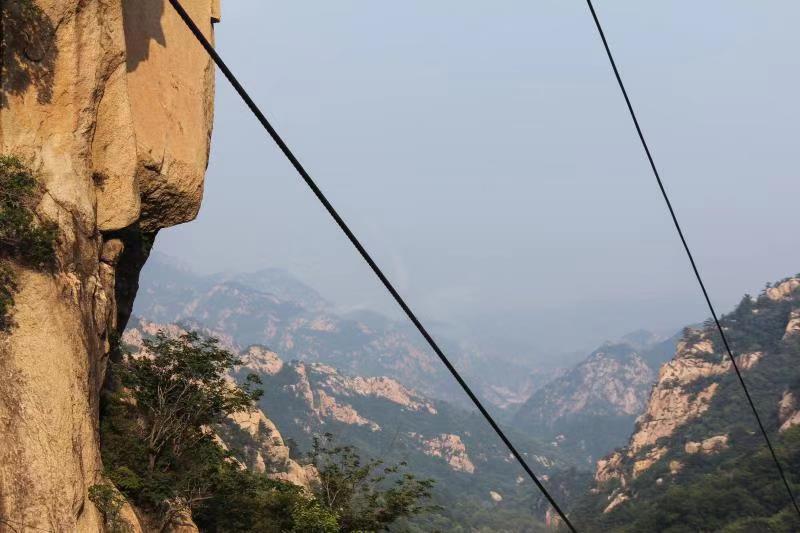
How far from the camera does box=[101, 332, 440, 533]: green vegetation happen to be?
2470 centimetres

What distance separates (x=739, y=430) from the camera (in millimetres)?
145250

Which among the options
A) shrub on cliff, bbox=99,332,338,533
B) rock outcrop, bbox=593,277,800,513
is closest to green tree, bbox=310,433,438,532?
shrub on cliff, bbox=99,332,338,533

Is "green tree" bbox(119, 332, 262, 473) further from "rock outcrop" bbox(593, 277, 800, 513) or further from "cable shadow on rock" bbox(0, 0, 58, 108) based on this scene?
"rock outcrop" bbox(593, 277, 800, 513)

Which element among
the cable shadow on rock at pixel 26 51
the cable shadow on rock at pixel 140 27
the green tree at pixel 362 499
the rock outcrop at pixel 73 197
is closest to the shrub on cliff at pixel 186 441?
the green tree at pixel 362 499

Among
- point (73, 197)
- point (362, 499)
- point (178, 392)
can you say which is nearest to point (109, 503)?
point (73, 197)

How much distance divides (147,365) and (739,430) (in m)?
152

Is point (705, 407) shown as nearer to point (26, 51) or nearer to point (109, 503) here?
point (109, 503)

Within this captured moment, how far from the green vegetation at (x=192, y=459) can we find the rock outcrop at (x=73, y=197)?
579cm

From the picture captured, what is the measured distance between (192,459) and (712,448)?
144367 mm

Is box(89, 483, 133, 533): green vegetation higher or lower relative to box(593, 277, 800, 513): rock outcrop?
lower

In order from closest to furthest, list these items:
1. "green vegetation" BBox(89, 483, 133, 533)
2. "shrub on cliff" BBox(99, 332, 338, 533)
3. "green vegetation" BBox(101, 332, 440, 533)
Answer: "green vegetation" BBox(89, 483, 133, 533) < "green vegetation" BBox(101, 332, 440, 533) < "shrub on cliff" BBox(99, 332, 338, 533)

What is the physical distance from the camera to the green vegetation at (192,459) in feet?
81.0

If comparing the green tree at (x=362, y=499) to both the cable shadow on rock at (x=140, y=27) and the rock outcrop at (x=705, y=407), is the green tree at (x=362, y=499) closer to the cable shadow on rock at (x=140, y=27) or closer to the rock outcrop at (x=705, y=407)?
the cable shadow on rock at (x=140, y=27)

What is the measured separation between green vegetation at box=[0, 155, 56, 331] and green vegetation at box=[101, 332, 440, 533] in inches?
392
